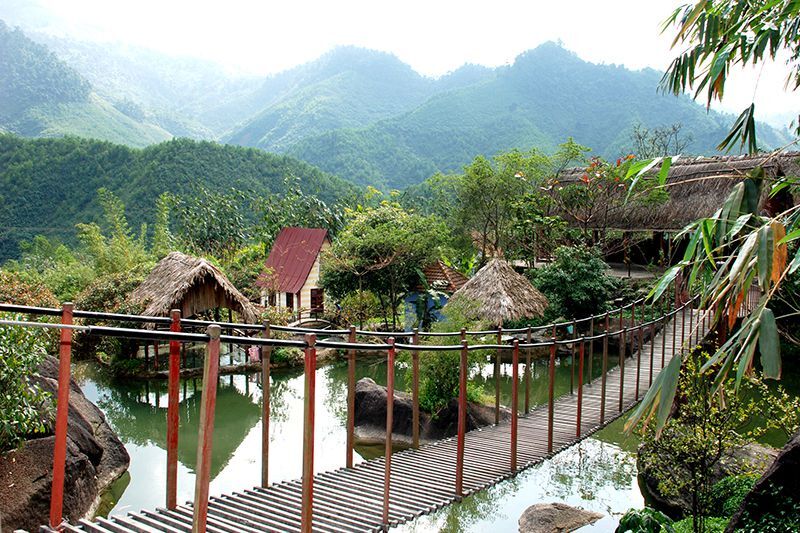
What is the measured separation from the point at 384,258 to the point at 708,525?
360 inches

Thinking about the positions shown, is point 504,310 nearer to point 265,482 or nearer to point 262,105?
point 265,482

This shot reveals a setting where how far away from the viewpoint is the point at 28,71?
1764 inches

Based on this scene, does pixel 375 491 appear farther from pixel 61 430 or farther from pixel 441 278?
pixel 441 278

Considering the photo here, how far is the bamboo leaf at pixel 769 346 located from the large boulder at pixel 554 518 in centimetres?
364

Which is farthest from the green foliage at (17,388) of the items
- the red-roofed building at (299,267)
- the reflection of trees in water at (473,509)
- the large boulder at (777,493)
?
the red-roofed building at (299,267)

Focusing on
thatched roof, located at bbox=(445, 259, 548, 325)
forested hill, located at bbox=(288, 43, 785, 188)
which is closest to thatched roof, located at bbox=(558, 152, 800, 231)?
thatched roof, located at bbox=(445, 259, 548, 325)

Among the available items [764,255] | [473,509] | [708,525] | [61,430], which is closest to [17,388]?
[61,430]

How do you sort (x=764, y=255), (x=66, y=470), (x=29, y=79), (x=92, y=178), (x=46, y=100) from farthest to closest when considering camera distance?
(x=29, y=79) → (x=46, y=100) → (x=92, y=178) → (x=66, y=470) → (x=764, y=255)

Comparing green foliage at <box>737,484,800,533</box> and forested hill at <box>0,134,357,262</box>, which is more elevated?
forested hill at <box>0,134,357,262</box>

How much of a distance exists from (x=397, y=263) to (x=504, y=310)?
233 cm

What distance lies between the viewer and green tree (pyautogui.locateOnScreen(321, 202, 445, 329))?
13.6 m

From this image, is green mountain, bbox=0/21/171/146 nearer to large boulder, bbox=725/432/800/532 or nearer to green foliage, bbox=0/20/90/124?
green foliage, bbox=0/20/90/124

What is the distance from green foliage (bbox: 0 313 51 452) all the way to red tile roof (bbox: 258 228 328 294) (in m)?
11.3

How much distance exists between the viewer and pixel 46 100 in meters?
43.7
